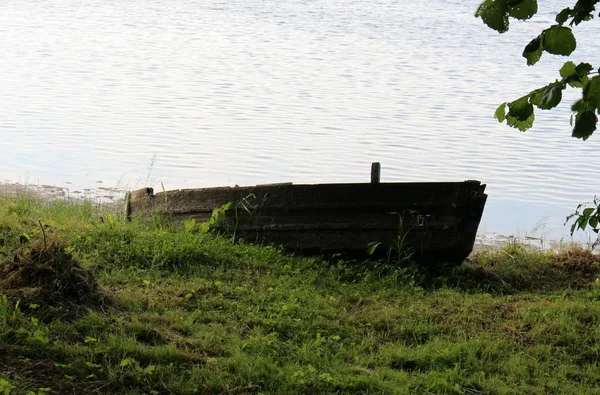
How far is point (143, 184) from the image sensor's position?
38.3 ft

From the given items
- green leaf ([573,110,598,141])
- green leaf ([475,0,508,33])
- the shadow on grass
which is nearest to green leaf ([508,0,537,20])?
green leaf ([475,0,508,33])

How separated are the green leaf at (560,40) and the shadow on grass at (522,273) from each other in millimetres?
4615

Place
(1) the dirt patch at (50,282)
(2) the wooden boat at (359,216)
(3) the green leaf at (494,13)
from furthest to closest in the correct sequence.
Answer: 1. (2) the wooden boat at (359,216)
2. (1) the dirt patch at (50,282)
3. (3) the green leaf at (494,13)

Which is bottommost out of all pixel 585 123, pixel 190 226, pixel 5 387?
pixel 5 387

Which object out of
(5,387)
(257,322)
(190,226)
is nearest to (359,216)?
(190,226)

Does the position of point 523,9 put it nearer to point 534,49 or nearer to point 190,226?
point 534,49

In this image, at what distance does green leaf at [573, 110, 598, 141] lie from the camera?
2615 millimetres

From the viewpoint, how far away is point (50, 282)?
529 cm

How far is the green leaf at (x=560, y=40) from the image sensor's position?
2.68 metres

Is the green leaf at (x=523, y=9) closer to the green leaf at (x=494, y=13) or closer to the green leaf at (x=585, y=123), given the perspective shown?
the green leaf at (x=494, y=13)

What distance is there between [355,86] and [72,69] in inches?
268

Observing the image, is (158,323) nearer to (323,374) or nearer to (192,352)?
(192,352)

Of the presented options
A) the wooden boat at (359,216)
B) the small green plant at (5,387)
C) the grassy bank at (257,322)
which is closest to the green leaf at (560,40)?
the grassy bank at (257,322)

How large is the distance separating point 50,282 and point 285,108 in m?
11.5
